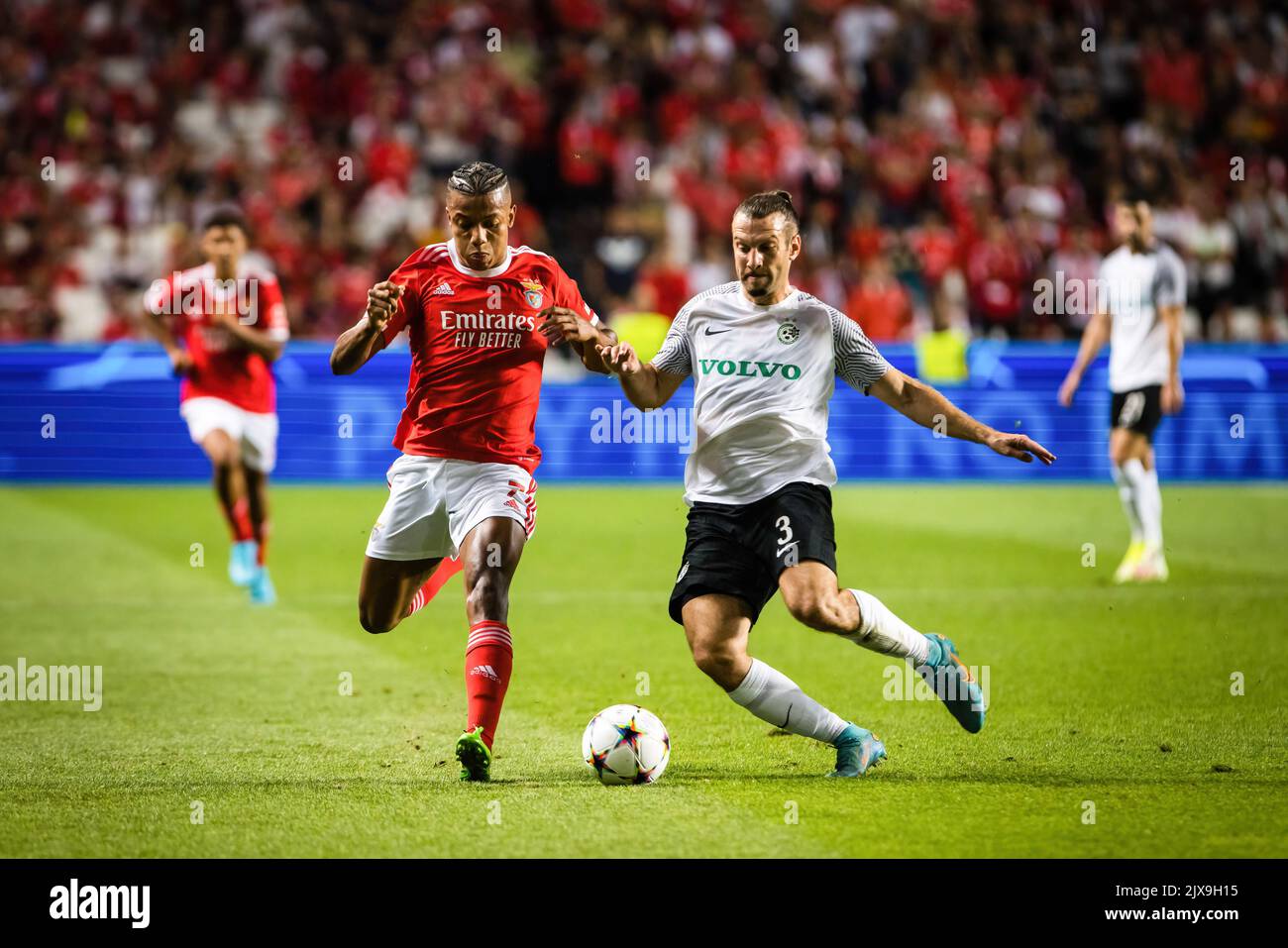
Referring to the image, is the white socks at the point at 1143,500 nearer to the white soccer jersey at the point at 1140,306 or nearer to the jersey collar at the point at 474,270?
the white soccer jersey at the point at 1140,306

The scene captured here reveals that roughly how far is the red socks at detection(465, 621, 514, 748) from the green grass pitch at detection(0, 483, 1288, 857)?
26 centimetres

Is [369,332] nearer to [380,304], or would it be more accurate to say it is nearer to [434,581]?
[380,304]

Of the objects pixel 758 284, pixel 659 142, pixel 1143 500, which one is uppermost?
pixel 659 142

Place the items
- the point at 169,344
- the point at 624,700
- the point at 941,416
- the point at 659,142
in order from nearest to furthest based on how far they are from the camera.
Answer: the point at 941,416 → the point at 624,700 → the point at 169,344 → the point at 659,142

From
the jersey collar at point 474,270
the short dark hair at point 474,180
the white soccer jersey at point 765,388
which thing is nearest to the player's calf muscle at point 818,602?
the white soccer jersey at point 765,388

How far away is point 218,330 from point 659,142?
11104 millimetres

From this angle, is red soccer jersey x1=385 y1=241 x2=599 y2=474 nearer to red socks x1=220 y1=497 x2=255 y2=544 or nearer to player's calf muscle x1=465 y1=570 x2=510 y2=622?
player's calf muscle x1=465 y1=570 x2=510 y2=622

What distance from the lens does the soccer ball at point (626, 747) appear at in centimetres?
576

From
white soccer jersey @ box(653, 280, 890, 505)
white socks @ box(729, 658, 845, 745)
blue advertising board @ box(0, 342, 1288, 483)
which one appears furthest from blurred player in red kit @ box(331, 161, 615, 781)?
blue advertising board @ box(0, 342, 1288, 483)

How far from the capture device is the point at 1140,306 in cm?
1119

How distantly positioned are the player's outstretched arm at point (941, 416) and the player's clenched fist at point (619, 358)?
3.03ft

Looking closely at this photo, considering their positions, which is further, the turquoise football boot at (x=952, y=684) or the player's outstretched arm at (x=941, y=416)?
the turquoise football boot at (x=952, y=684)

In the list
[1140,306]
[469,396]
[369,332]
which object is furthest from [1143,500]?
[369,332]

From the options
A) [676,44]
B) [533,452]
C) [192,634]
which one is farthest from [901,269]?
[533,452]
